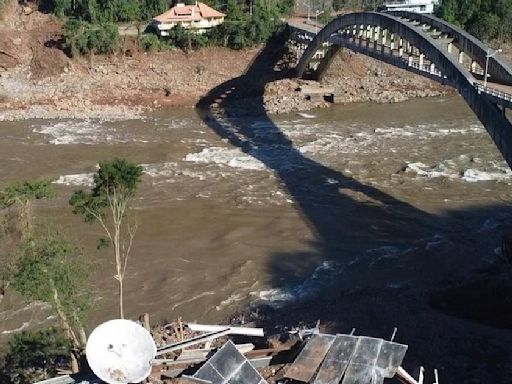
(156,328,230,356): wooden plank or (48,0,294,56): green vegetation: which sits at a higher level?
(48,0,294,56): green vegetation

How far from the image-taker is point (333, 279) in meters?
25.8

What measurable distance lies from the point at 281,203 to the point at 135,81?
27594 mm

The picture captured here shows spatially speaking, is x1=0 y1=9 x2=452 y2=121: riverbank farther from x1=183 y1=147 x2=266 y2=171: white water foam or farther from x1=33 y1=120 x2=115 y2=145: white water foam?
x1=183 y1=147 x2=266 y2=171: white water foam

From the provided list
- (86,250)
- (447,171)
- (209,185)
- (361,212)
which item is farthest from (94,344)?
(447,171)

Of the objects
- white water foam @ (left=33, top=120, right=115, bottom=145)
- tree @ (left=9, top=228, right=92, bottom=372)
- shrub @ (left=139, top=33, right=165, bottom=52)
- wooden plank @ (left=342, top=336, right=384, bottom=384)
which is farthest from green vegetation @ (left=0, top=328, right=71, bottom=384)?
shrub @ (left=139, top=33, right=165, bottom=52)

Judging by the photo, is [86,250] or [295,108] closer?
[86,250]

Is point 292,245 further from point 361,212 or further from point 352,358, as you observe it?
point 352,358

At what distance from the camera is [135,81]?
57.1m

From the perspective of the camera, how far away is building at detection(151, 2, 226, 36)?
2477 inches

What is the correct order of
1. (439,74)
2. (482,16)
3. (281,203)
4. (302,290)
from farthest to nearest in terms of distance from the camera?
(482,16)
(439,74)
(281,203)
(302,290)

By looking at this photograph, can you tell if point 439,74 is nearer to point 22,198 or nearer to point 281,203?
point 281,203

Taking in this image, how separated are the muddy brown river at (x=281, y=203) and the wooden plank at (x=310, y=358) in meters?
8.98

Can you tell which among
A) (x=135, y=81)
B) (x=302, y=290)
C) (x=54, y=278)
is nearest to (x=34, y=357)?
(x=54, y=278)

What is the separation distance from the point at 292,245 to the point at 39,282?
14.8 metres
